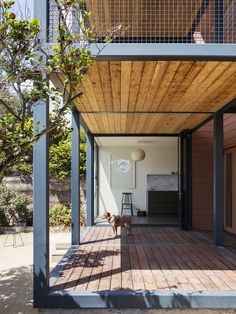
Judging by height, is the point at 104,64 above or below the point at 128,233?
above

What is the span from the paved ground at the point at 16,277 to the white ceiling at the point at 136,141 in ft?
9.46

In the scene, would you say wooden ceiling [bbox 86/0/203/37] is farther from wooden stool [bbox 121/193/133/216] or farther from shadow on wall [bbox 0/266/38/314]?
wooden stool [bbox 121/193/133/216]

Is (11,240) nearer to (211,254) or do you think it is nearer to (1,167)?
(211,254)

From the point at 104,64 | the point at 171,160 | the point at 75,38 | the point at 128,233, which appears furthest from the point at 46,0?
the point at 171,160

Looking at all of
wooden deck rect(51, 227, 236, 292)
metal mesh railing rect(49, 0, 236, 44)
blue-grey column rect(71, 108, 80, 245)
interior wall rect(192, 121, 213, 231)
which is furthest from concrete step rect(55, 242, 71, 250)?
metal mesh railing rect(49, 0, 236, 44)

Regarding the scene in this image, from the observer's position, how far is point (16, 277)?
5512mm

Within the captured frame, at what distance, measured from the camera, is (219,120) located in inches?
236

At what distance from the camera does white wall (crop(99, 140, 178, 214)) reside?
11.0m

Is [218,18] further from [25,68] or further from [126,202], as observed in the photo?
[126,202]

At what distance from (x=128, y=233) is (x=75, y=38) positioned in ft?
17.2

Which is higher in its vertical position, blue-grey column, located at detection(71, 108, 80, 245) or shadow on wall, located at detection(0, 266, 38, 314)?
blue-grey column, located at detection(71, 108, 80, 245)

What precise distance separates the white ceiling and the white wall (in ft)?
1.02

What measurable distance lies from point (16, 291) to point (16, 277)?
831 mm

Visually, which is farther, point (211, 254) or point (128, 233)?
point (128, 233)
